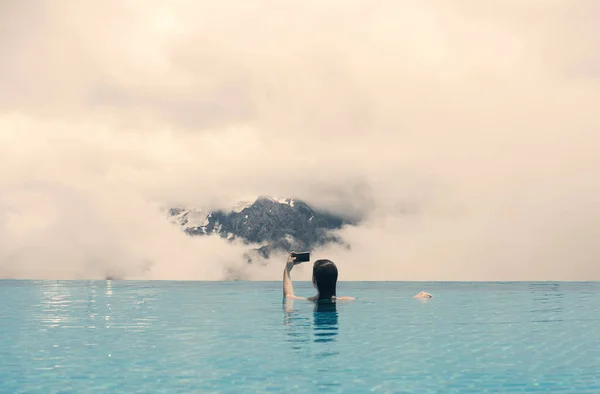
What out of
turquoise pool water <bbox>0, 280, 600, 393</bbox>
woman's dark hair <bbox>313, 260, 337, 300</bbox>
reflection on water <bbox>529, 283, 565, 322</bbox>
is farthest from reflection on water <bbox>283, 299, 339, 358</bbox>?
reflection on water <bbox>529, 283, 565, 322</bbox>

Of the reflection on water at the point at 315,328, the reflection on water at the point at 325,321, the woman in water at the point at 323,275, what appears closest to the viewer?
the reflection on water at the point at 315,328

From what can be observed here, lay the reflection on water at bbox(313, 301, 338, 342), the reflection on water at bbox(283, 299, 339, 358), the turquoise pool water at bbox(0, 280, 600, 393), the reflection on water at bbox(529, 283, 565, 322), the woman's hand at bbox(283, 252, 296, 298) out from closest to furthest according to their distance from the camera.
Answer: the turquoise pool water at bbox(0, 280, 600, 393), the reflection on water at bbox(283, 299, 339, 358), the reflection on water at bbox(313, 301, 338, 342), the reflection on water at bbox(529, 283, 565, 322), the woman's hand at bbox(283, 252, 296, 298)

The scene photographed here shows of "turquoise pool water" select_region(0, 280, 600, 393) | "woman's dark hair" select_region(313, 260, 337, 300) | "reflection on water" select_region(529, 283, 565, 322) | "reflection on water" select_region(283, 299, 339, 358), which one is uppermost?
"woman's dark hair" select_region(313, 260, 337, 300)

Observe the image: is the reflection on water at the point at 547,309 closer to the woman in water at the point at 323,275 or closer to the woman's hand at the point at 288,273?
the woman in water at the point at 323,275

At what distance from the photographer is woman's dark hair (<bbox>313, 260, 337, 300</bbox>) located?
51094mm

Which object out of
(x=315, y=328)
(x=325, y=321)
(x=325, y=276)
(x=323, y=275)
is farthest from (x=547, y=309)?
(x=315, y=328)

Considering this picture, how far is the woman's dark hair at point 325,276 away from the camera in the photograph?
168ft

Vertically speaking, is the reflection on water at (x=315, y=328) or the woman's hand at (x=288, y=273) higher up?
the woman's hand at (x=288, y=273)

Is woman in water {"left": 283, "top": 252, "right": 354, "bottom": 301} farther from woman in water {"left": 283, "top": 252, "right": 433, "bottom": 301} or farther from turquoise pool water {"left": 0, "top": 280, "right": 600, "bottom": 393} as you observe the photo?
turquoise pool water {"left": 0, "top": 280, "right": 600, "bottom": 393}

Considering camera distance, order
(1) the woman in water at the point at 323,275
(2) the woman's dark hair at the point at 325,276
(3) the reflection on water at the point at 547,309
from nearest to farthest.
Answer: (3) the reflection on water at the point at 547,309, (1) the woman in water at the point at 323,275, (2) the woman's dark hair at the point at 325,276

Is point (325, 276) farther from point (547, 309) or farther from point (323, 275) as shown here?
point (547, 309)

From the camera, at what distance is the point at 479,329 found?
37781 millimetres

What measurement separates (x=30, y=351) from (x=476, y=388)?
20743 mm

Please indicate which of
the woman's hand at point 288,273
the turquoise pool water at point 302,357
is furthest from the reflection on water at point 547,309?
the woman's hand at point 288,273
